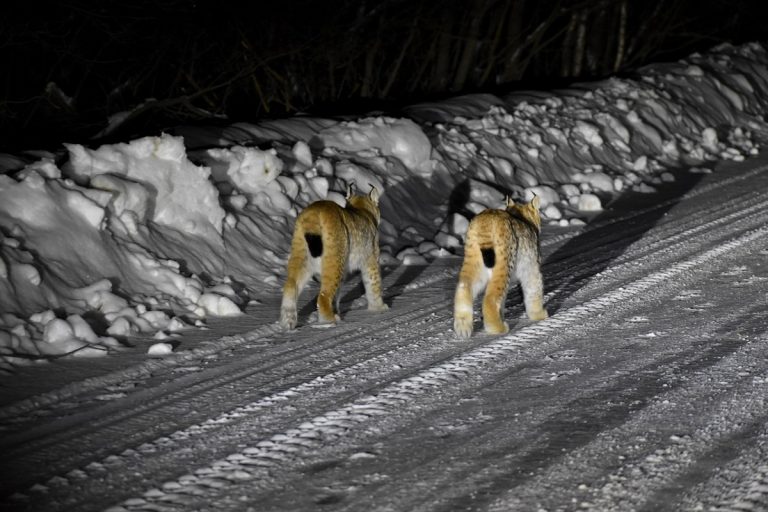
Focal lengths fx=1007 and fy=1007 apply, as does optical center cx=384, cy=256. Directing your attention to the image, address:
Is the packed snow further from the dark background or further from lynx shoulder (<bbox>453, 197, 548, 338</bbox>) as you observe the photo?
lynx shoulder (<bbox>453, 197, 548, 338</bbox>)

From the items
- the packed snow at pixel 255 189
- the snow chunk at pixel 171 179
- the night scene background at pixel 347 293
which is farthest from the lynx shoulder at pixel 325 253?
the snow chunk at pixel 171 179

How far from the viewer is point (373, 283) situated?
8625 millimetres

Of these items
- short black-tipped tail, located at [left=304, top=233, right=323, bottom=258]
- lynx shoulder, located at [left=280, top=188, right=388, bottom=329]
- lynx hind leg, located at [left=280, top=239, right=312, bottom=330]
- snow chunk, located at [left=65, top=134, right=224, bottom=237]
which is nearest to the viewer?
short black-tipped tail, located at [left=304, top=233, right=323, bottom=258]

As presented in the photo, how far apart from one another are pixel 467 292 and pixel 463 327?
0.27 meters

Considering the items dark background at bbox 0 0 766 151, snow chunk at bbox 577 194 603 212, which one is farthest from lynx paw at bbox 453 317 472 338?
dark background at bbox 0 0 766 151

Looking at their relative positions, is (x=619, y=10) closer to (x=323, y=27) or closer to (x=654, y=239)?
(x=323, y=27)

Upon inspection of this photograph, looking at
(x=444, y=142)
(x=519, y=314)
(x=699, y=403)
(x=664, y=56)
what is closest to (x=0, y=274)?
(x=519, y=314)

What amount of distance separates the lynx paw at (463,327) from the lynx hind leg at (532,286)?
67cm

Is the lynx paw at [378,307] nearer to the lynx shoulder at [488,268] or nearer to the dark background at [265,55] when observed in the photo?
the lynx shoulder at [488,268]

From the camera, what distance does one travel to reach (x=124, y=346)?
7656mm

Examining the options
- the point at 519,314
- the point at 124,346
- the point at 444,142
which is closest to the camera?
the point at 124,346

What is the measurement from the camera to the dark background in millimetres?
13875

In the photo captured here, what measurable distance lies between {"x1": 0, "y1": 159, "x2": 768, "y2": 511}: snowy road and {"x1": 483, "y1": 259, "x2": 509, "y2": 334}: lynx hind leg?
0.50ft

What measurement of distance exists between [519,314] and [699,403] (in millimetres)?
2567
